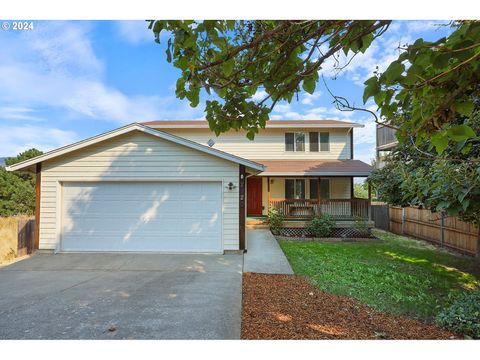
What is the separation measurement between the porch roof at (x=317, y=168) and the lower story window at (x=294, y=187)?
1105 millimetres

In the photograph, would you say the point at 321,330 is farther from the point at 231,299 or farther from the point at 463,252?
the point at 463,252

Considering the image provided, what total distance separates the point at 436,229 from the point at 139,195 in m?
10.2

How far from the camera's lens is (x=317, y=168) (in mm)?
11805

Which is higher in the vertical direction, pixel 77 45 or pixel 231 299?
pixel 77 45

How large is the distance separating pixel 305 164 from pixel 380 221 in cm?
467

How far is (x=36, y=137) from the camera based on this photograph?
5.11m

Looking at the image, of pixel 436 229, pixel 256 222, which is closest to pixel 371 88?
pixel 436 229

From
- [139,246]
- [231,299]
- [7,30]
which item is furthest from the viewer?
[139,246]

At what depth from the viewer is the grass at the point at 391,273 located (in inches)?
166

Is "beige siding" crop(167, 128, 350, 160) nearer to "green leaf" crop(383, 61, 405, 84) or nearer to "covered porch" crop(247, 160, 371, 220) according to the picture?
"covered porch" crop(247, 160, 371, 220)

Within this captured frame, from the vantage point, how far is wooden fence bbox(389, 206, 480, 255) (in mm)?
7277

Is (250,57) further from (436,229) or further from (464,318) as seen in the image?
(436,229)

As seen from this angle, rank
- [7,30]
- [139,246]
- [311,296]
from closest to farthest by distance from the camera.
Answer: [7,30] < [311,296] < [139,246]
